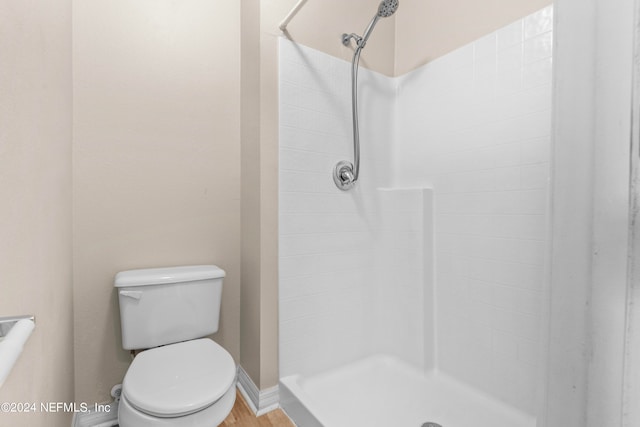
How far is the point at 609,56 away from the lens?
0.23 m

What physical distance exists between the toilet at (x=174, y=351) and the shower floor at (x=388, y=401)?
39cm

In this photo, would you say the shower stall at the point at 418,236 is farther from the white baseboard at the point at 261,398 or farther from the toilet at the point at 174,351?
the toilet at the point at 174,351

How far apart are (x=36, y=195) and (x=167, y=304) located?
711 mm

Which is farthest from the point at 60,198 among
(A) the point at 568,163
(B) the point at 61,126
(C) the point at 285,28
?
(A) the point at 568,163

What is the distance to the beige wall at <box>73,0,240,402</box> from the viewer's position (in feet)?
4.22

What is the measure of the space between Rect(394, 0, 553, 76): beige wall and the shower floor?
1.55 metres

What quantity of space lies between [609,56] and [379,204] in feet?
4.93

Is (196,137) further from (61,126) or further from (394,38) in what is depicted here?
(394,38)

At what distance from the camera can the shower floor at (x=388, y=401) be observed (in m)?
1.25

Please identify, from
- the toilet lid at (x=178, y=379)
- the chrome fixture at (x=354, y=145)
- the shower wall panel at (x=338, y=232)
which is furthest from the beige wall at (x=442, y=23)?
the toilet lid at (x=178, y=379)

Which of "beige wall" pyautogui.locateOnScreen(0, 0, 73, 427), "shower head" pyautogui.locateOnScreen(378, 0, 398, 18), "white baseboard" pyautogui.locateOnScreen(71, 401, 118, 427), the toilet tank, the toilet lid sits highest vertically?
"shower head" pyautogui.locateOnScreen(378, 0, 398, 18)

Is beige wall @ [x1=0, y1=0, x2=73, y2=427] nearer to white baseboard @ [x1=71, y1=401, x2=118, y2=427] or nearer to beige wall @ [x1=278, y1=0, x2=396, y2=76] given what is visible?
white baseboard @ [x1=71, y1=401, x2=118, y2=427]

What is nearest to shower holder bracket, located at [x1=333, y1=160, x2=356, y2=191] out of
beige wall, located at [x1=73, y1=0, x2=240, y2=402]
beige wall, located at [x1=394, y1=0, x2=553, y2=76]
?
beige wall, located at [x1=73, y1=0, x2=240, y2=402]

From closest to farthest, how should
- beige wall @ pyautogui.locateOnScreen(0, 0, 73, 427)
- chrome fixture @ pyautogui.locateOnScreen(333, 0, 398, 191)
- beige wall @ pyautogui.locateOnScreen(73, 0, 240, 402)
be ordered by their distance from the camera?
beige wall @ pyautogui.locateOnScreen(0, 0, 73, 427), beige wall @ pyautogui.locateOnScreen(73, 0, 240, 402), chrome fixture @ pyautogui.locateOnScreen(333, 0, 398, 191)
